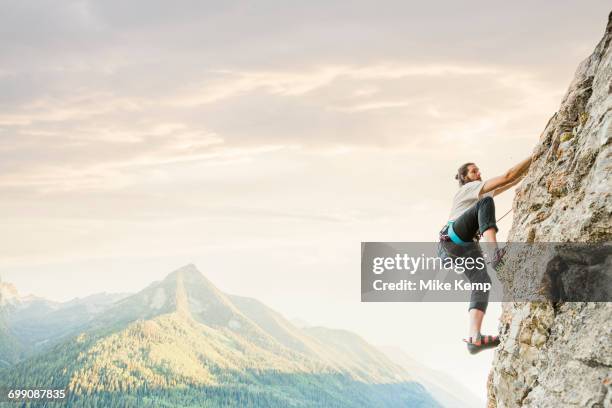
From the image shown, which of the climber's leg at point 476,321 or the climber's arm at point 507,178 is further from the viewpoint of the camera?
the climber's leg at point 476,321

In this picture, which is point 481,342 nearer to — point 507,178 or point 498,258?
point 498,258

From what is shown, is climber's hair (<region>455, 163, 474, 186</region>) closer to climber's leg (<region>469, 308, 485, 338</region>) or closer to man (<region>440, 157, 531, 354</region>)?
man (<region>440, 157, 531, 354</region>)

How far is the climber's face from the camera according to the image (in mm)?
9461

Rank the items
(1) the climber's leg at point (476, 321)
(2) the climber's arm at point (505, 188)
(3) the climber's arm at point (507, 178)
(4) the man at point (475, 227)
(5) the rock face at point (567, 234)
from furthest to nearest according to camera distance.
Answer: (2) the climber's arm at point (505, 188)
(1) the climber's leg at point (476, 321)
(3) the climber's arm at point (507, 178)
(4) the man at point (475, 227)
(5) the rock face at point (567, 234)

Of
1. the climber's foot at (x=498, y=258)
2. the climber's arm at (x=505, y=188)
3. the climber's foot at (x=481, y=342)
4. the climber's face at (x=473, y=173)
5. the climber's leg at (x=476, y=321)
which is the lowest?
the climber's foot at (x=481, y=342)

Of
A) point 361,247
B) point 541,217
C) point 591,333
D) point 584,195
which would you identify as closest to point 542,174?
point 541,217

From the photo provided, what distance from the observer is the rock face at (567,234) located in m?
6.74

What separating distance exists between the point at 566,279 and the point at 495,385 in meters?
3.08

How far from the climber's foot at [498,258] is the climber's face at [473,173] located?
1.39 metres

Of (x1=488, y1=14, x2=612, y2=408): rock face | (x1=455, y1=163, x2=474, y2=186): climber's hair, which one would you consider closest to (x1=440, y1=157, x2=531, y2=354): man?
(x1=455, y1=163, x2=474, y2=186): climber's hair

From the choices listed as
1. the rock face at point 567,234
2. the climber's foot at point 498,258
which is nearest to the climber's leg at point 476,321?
the rock face at point 567,234

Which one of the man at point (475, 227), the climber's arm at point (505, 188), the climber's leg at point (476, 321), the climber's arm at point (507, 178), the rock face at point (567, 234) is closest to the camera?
the rock face at point (567, 234)

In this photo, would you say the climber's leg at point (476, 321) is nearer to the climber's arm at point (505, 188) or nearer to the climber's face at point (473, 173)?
the climber's arm at point (505, 188)

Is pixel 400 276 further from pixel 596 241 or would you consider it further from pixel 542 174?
pixel 596 241
